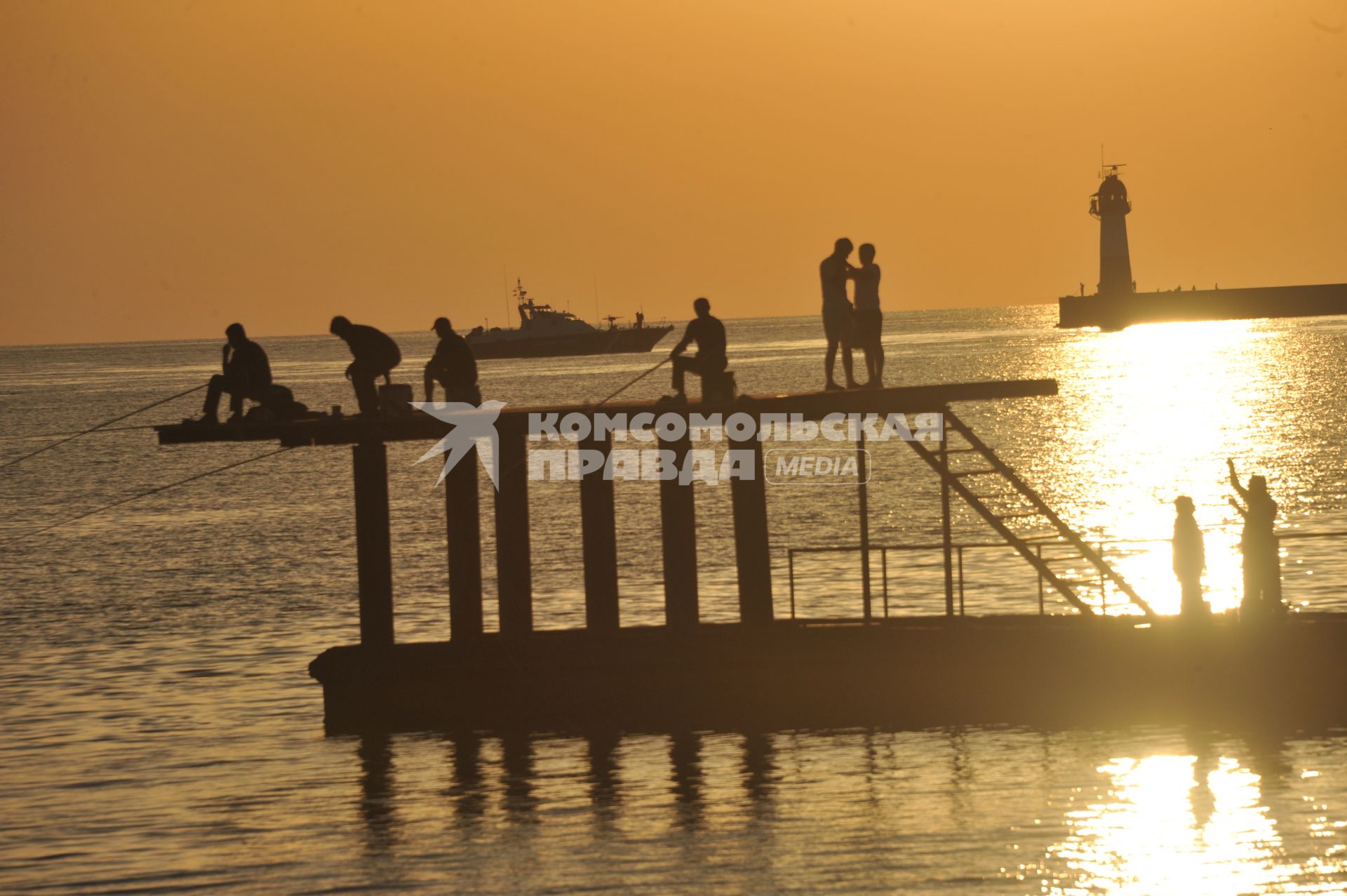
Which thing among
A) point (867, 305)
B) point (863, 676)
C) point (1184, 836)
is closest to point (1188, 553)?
point (863, 676)

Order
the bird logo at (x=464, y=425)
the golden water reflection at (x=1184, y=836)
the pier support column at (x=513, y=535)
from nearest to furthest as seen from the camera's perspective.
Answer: the golden water reflection at (x=1184, y=836)
the bird logo at (x=464, y=425)
the pier support column at (x=513, y=535)

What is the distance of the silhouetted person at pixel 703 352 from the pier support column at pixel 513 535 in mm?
2243

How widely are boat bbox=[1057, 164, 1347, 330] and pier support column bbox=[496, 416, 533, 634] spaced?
132774 millimetres

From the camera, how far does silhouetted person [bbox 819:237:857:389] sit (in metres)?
21.5

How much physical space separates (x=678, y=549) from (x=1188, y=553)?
620cm

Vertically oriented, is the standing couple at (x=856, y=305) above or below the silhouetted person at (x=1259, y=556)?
above

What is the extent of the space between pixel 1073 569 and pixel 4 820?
22797 millimetres

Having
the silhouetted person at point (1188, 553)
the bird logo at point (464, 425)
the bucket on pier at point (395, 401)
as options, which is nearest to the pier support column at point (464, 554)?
the bird logo at point (464, 425)

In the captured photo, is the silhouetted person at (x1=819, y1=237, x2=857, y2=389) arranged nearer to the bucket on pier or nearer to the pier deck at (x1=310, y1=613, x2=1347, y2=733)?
the pier deck at (x1=310, y1=613, x2=1347, y2=733)

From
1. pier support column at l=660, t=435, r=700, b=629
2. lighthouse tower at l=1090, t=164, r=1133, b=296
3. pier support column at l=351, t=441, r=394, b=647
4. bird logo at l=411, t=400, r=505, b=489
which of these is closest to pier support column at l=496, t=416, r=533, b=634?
bird logo at l=411, t=400, r=505, b=489

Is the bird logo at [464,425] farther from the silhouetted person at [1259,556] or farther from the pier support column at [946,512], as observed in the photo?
the silhouetted person at [1259,556]

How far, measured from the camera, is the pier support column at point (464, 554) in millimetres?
22938

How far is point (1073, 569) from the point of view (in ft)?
120

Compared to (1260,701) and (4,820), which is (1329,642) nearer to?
(1260,701)
